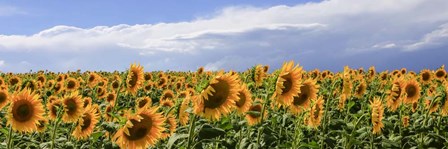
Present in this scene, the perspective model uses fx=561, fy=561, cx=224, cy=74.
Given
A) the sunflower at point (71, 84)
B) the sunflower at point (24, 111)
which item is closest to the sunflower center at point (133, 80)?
the sunflower at point (24, 111)

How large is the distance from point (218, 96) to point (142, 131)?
30.4 inches

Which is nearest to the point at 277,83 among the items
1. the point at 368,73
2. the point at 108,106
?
the point at 108,106

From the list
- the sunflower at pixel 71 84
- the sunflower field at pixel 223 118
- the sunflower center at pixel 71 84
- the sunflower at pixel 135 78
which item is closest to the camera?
the sunflower field at pixel 223 118

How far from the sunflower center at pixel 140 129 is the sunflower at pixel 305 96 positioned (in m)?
2.62

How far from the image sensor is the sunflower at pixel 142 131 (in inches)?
200

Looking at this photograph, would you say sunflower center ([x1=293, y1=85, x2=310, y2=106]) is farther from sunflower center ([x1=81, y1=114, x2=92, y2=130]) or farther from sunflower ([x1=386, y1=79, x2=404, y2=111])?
sunflower center ([x1=81, y1=114, x2=92, y2=130])

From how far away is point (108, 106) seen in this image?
10656 mm

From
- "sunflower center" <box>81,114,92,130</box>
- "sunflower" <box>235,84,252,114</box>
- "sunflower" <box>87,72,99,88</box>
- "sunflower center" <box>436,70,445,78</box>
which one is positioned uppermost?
"sunflower center" <box>436,70,445,78</box>

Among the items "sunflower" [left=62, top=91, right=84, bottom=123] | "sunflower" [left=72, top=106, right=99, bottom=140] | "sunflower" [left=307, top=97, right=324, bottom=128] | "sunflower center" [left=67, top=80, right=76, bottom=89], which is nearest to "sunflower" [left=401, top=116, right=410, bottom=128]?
"sunflower" [left=307, top=97, right=324, bottom=128]

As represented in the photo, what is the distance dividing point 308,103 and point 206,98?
2.80 meters

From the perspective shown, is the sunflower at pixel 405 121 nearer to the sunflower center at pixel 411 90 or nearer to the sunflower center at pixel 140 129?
the sunflower center at pixel 411 90

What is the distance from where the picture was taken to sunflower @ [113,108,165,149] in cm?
508

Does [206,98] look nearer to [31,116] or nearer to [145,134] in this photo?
[145,134]

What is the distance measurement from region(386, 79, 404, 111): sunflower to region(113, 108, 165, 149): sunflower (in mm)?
5270
